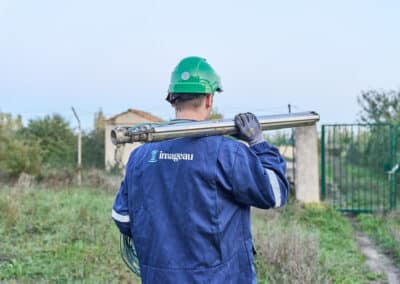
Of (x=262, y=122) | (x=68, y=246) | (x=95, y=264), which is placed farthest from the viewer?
(x=68, y=246)

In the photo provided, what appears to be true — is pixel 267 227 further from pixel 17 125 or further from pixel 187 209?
pixel 17 125

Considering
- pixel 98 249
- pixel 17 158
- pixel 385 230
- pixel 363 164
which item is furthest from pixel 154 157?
pixel 17 158

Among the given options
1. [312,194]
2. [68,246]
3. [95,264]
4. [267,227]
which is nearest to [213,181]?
[95,264]

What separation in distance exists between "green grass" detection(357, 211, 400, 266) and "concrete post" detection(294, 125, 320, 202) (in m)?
1.09

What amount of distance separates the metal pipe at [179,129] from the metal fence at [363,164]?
26.7 ft

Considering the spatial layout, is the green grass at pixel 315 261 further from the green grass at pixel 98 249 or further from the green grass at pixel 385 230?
the green grass at pixel 385 230

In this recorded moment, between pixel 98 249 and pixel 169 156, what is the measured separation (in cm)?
404

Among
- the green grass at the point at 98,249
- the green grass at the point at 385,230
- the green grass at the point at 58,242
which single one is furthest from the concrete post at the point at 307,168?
the green grass at the point at 58,242

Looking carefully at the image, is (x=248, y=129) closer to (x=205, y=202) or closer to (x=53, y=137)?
(x=205, y=202)

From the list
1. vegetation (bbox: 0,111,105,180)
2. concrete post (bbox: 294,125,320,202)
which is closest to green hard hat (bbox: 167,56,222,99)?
concrete post (bbox: 294,125,320,202)

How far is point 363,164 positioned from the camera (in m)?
11.4

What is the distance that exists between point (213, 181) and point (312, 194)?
26.8 feet

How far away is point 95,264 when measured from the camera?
5.38 meters

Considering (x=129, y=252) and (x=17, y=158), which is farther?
(x=17, y=158)
